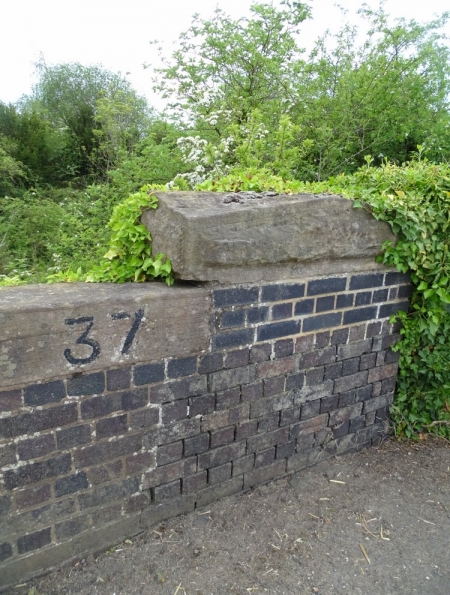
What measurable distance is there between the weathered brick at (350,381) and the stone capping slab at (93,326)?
116cm

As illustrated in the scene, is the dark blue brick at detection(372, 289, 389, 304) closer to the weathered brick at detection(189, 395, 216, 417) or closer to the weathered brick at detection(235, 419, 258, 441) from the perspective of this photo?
the weathered brick at detection(235, 419, 258, 441)

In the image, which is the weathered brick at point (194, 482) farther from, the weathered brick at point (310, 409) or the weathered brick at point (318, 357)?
the weathered brick at point (318, 357)

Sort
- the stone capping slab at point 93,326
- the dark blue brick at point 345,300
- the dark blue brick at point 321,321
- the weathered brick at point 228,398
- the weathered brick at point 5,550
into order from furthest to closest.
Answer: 1. the dark blue brick at point 345,300
2. the dark blue brick at point 321,321
3. the weathered brick at point 228,398
4. the weathered brick at point 5,550
5. the stone capping slab at point 93,326

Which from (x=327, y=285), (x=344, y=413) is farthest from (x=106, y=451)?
(x=344, y=413)

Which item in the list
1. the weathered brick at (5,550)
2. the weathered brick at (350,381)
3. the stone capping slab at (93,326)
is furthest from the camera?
the weathered brick at (350,381)

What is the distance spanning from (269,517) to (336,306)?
135 cm

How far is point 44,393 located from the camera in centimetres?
183

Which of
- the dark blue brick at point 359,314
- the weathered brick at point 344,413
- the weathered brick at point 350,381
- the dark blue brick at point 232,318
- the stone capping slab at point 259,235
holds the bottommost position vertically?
the weathered brick at point 344,413

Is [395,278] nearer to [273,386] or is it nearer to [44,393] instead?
[273,386]

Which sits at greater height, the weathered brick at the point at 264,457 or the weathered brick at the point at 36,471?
the weathered brick at the point at 36,471

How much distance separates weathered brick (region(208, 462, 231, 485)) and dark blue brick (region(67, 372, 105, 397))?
3.02 feet

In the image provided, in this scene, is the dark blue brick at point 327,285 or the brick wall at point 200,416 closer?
the brick wall at point 200,416

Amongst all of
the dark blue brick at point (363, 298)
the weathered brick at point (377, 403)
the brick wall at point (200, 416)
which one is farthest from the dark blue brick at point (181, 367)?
the weathered brick at point (377, 403)

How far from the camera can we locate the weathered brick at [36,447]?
1.82m
